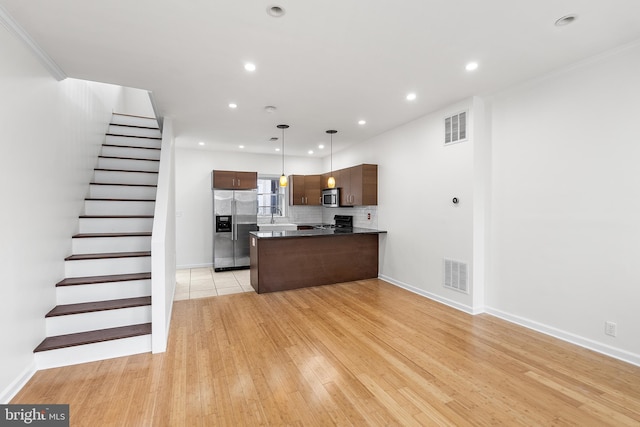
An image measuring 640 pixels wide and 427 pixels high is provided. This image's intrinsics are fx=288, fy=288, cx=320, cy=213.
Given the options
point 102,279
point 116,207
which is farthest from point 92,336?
point 116,207

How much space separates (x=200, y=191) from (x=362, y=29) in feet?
17.8

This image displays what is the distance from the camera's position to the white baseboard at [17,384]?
1962 mm

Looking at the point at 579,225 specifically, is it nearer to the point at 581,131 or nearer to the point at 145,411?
the point at 581,131

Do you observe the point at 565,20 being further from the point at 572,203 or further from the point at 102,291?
the point at 102,291

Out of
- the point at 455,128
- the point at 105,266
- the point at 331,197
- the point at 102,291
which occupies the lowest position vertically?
the point at 102,291

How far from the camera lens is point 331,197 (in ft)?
21.5

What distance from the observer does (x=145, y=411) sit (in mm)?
1921

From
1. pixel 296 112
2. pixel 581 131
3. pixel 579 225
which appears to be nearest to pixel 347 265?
pixel 296 112

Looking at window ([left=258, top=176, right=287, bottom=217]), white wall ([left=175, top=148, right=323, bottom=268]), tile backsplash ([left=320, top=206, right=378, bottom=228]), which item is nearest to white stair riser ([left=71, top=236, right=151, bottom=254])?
white wall ([left=175, top=148, right=323, bottom=268])

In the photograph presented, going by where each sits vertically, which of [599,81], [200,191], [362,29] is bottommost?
[200,191]

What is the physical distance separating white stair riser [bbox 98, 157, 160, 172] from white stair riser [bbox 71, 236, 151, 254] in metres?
1.47

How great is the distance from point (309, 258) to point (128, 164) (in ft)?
10.3

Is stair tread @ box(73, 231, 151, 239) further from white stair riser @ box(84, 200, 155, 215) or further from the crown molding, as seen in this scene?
the crown molding

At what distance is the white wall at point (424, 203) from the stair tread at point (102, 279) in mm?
3699
